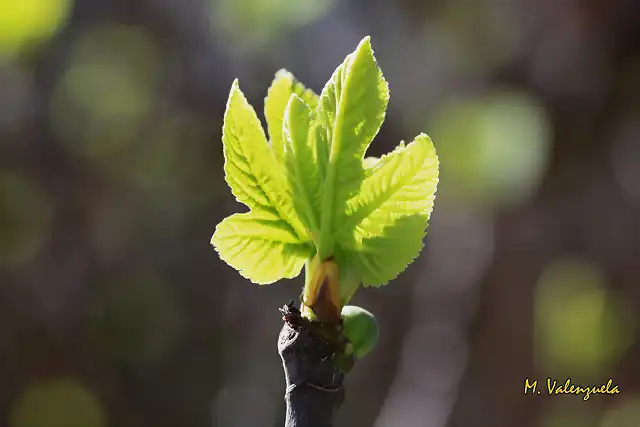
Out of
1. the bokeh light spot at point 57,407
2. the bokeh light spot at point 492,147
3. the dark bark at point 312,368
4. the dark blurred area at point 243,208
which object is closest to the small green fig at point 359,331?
the dark bark at point 312,368

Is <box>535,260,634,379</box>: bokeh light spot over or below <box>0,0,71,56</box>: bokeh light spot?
below

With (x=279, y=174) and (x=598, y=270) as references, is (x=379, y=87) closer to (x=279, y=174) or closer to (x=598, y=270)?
(x=279, y=174)

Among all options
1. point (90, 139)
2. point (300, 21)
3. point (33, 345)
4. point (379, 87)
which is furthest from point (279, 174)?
point (33, 345)

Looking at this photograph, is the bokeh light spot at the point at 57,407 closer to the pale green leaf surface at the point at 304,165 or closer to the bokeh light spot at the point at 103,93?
the bokeh light spot at the point at 103,93

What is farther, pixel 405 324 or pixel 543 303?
pixel 405 324

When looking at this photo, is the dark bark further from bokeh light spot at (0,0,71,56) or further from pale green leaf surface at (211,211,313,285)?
bokeh light spot at (0,0,71,56)
